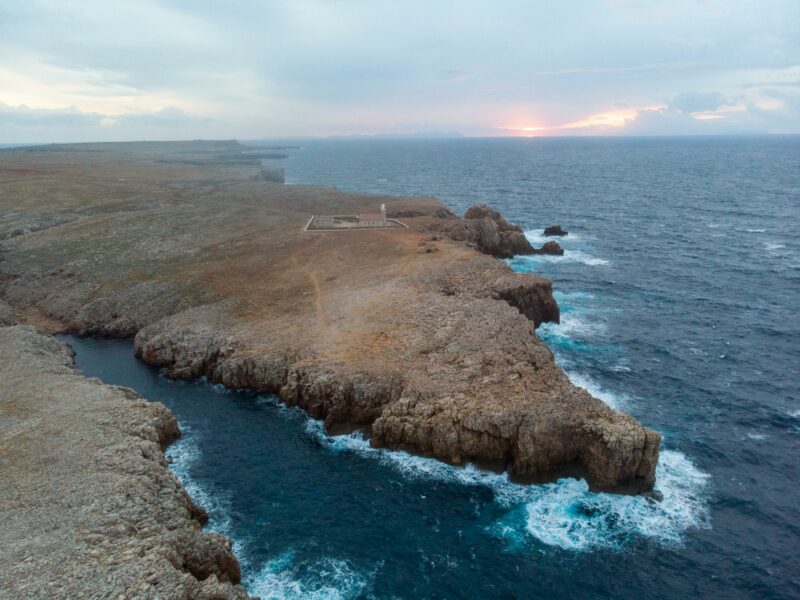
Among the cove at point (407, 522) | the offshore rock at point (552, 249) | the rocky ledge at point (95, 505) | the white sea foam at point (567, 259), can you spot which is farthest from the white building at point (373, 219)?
the rocky ledge at point (95, 505)

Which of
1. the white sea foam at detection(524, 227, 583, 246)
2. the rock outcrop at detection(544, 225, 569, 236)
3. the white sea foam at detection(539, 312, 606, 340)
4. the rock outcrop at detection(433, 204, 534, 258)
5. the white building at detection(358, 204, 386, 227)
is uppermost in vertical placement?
the white building at detection(358, 204, 386, 227)

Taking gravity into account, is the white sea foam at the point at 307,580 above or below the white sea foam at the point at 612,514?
below

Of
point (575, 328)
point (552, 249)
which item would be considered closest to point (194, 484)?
point (575, 328)

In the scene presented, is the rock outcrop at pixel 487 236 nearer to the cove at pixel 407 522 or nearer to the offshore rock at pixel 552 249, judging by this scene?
the offshore rock at pixel 552 249

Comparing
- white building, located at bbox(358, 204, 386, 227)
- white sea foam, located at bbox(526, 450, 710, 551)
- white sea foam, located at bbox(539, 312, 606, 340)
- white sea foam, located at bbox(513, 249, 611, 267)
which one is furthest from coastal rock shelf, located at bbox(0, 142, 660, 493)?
white building, located at bbox(358, 204, 386, 227)

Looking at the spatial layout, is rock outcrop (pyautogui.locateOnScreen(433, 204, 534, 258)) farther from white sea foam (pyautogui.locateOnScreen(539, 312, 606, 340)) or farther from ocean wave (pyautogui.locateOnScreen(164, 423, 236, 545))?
ocean wave (pyautogui.locateOnScreen(164, 423, 236, 545))

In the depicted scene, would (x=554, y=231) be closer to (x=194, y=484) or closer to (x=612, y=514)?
(x=612, y=514)
